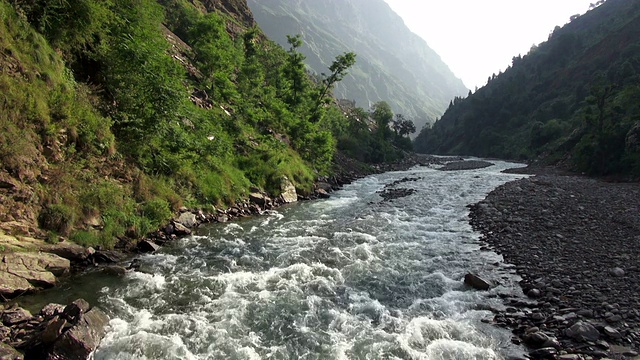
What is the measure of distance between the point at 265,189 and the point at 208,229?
380 inches

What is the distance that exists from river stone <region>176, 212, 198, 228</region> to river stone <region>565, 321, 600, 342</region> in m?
17.0

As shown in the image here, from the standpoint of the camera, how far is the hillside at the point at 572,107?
144 ft

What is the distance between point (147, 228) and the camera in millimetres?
15469

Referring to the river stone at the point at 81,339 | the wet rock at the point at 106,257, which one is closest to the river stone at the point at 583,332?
the river stone at the point at 81,339

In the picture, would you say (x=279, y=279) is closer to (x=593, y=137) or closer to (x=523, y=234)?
(x=523, y=234)

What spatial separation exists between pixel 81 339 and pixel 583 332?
41.4ft

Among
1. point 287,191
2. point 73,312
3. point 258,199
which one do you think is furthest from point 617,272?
point 287,191

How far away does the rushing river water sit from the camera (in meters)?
8.67

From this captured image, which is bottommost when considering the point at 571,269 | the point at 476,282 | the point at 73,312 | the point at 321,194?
the point at 73,312

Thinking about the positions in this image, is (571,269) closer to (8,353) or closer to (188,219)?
(8,353)

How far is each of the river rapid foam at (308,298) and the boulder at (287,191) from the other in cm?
883

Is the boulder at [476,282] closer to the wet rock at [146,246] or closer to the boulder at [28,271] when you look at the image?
the wet rock at [146,246]

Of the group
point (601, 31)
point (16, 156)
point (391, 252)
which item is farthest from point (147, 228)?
point (601, 31)

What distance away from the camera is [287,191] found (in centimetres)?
2905
